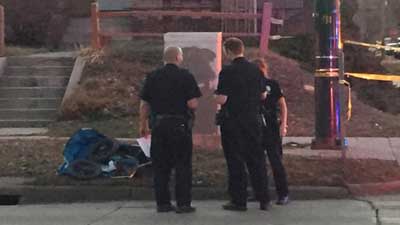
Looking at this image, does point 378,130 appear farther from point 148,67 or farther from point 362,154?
point 148,67

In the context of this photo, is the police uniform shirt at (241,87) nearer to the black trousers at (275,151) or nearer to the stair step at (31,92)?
the black trousers at (275,151)

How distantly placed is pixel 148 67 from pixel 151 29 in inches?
145

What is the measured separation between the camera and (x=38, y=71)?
17.6m

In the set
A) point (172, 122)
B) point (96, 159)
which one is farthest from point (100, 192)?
point (172, 122)

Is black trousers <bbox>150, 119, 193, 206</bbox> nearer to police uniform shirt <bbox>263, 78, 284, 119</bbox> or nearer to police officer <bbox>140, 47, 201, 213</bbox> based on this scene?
police officer <bbox>140, 47, 201, 213</bbox>

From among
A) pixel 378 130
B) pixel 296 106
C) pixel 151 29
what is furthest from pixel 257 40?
pixel 378 130

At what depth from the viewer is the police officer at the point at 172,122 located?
Result: 8.94 meters

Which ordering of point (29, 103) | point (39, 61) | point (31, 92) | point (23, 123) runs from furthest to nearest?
point (39, 61), point (31, 92), point (29, 103), point (23, 123)

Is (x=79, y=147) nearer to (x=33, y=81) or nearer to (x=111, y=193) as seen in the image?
(x=111, y=193)

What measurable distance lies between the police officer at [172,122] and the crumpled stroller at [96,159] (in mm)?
1479

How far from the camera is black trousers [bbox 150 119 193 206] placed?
8938 mm

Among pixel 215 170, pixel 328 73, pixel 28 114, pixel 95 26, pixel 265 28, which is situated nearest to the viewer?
pixel 215 170

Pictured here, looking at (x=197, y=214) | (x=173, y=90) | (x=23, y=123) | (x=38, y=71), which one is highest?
(x=173, y=90)

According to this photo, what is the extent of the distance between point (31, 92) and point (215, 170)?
716cm
